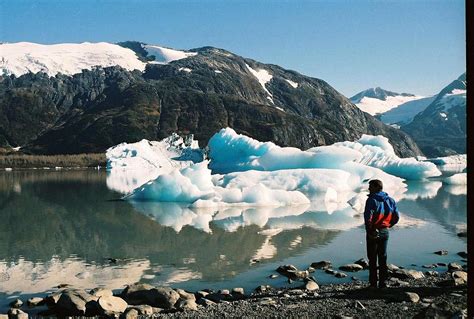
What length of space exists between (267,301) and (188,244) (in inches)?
389

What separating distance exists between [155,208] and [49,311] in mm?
21257

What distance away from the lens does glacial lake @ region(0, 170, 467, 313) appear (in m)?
13.5

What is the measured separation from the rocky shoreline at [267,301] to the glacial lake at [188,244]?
108cm

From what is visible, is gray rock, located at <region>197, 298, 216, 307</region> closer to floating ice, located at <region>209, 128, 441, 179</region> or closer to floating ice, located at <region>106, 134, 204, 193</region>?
floating ice, located at <region>209, 128, 441, 179</region>

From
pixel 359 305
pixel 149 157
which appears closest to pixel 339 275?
pixel 359 305

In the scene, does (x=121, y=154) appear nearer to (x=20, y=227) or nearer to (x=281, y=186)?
(x=281, y=186)

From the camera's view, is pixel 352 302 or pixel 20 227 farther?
pixel 20 227

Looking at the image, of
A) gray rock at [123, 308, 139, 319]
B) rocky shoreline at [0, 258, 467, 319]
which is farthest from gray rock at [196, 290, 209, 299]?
gray rock at [123, 308, 139, 319]

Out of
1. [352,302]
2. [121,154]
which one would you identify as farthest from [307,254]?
[121,154]

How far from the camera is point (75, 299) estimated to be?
9.88 metres

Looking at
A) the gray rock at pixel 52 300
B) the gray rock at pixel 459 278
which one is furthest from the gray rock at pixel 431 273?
the gray rock at pixel 52 300

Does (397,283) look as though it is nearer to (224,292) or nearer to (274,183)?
(224,292)

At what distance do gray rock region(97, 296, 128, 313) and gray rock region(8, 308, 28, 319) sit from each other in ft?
4.61
